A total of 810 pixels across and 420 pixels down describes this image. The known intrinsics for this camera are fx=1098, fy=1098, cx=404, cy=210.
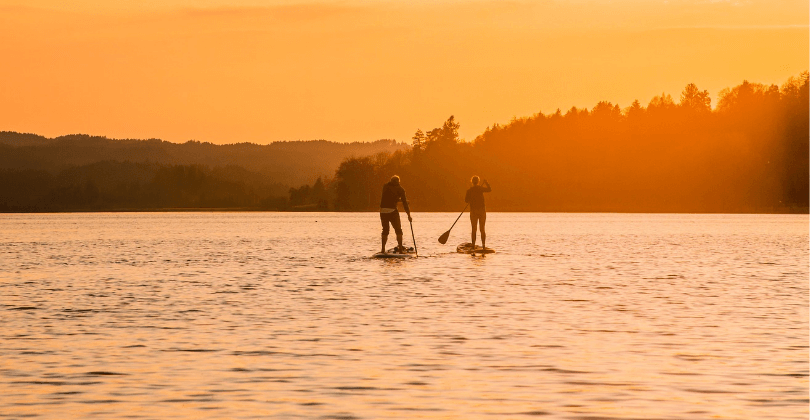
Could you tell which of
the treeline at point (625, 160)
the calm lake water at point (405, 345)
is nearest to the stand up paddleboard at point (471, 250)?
the calm lake water at point (405, 345)

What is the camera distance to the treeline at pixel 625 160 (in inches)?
5295

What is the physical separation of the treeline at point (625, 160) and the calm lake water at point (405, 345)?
115 m

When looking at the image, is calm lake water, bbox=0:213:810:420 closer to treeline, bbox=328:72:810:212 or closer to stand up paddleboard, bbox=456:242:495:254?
stand up paddleboard, bbox=456:242:495:254

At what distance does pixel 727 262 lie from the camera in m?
30.3

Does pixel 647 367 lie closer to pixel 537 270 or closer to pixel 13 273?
pixel 537 270

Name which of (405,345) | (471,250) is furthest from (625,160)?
(405,345)

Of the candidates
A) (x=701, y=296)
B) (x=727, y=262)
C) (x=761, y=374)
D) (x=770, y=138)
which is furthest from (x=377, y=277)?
(x=770, y=138)

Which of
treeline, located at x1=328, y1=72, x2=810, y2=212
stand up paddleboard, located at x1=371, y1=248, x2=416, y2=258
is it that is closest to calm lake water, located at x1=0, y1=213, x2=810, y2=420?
stand up paddleboard, located at x1=371, y1=248, x2=416, y2=258

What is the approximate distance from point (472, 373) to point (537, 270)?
15.8 m

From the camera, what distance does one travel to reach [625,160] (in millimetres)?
164250

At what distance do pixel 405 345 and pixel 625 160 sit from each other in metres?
155

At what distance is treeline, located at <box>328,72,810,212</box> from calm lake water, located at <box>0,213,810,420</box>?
115m

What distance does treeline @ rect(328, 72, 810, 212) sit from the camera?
441 ft

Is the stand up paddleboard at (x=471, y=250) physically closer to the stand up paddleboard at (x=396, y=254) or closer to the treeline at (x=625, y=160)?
the stand up paddleboard at (x=396, y=254)
